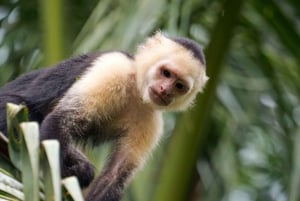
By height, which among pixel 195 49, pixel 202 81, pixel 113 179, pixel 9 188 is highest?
pixel 9 188

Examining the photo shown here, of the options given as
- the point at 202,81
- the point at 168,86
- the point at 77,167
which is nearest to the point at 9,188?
the point at 77,167

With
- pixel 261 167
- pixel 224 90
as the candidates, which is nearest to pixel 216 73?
pixel 224 90

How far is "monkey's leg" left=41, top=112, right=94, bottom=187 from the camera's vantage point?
186 centimetres

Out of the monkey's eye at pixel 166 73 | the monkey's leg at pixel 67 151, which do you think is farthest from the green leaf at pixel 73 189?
the monkey's eye at pixel 166 73

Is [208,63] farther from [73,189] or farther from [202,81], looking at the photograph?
[73,189]

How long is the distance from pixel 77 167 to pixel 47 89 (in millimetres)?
386

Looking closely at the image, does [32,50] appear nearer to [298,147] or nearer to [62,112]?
[62,112]

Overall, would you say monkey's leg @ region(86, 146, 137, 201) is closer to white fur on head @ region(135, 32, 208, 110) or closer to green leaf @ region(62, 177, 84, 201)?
white fur on head @ region(135, 32, 208, 110)

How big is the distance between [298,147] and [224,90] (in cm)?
47

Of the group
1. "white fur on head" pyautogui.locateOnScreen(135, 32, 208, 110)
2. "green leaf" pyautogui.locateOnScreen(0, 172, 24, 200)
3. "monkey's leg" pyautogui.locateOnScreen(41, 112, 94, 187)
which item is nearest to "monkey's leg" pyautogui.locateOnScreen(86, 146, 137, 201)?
"monkey's leg" pyautogui.locateOnScreen(41, 112, 94, 187)

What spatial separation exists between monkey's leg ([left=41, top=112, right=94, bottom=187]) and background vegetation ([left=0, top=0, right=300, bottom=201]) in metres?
0.16

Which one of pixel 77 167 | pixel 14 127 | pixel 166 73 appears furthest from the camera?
pixel 166 73

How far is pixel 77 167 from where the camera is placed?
186 cm

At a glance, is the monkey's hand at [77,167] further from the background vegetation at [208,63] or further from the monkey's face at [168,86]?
the monkey's face at [168,86]
